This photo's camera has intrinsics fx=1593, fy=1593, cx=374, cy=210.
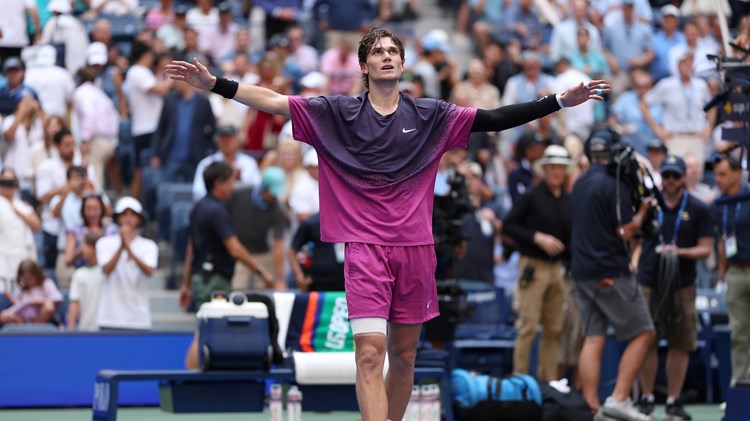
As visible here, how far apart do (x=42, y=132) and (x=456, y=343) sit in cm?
550

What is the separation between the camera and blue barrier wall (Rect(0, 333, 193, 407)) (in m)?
13.0

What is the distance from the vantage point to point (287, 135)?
16641 mm

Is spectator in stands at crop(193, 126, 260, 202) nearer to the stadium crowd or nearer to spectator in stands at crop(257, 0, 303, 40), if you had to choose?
the stadium crowd

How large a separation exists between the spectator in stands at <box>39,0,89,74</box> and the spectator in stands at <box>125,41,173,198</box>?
996 mm

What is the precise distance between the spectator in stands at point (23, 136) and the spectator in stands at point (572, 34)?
7123mm

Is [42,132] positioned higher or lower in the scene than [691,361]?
higher

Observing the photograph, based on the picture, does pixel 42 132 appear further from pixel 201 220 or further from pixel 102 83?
pixel 201 220

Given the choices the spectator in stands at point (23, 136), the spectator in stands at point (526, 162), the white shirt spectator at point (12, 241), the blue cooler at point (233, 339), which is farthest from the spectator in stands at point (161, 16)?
the blue cooler at point (233, 339)

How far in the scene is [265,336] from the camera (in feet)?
34.2

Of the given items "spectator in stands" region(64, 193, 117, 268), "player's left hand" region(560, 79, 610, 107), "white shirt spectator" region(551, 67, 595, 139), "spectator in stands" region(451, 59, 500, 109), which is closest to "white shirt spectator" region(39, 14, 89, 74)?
"spectator in stands" region(64, 193, 117, 268)

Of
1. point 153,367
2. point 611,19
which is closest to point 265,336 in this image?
point 153,367

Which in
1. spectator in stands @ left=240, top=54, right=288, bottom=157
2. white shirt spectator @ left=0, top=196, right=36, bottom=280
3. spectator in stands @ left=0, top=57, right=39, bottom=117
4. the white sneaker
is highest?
spectator in stands @ left=0, top=57, right=39, bottom=117

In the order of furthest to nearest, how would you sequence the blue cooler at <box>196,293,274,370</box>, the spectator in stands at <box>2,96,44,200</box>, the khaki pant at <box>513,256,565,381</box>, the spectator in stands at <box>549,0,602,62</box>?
1. the spectator in stands at <box>549,0,602,62</box>
2. the spectator in stands at <box>2,96,44,200</box>
3. the khaki pant at <box>513,256,565,381</box>
4. the blue cooler at <box>196,293,274,370</box>

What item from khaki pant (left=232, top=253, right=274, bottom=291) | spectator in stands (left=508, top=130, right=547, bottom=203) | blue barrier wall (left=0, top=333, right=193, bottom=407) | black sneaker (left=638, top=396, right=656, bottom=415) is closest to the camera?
black sneaker (left=638, top=396, right=656, bottom=415)
